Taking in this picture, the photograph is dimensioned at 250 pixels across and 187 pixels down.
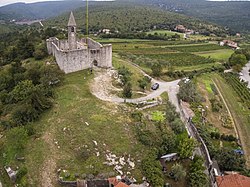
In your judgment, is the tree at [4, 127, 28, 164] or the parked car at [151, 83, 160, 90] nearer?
the tree at [4, 127, 28, 164]

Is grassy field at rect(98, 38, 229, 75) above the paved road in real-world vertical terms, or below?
above

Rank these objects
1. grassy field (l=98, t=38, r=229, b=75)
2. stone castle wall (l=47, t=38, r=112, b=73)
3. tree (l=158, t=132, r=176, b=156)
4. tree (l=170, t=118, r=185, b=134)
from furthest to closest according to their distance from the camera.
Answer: grassy field (l=98, t=38, r=229, b=75)
stone castle wall (l=47, t=38, r=112, b=73)
tree (l=170, t=118, r=185, b=134)
tree (l=158, t=132, r=176, b=156)

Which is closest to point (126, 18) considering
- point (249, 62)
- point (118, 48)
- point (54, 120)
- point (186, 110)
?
point (118, 48)

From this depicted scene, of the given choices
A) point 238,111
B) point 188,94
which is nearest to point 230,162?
point 188,94

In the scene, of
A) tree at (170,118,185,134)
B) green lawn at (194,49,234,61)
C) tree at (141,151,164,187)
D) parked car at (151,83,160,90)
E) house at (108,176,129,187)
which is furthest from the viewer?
green lawn at (194,49,234,61)

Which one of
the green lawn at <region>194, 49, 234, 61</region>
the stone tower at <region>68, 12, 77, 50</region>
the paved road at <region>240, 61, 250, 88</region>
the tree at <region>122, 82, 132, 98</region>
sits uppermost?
the stone tower at <region>68, 12, 77, 50</region>

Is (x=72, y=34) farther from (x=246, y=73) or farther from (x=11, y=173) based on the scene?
(x=246, y=73)

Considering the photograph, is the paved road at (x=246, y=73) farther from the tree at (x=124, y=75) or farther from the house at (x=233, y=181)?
the house at (x=233, y=181)

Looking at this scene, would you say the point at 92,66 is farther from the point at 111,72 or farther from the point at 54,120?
the point at 54,120

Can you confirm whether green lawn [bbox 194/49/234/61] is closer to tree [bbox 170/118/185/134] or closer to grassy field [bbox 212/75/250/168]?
grassy field [bbox 212/75/250/168]

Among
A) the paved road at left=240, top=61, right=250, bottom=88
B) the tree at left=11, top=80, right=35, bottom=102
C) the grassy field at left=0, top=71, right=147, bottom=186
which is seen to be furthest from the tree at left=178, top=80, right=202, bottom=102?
the paved road at left=240, top=61, right=250, bottom=88
